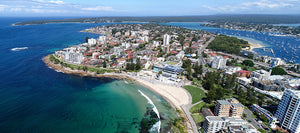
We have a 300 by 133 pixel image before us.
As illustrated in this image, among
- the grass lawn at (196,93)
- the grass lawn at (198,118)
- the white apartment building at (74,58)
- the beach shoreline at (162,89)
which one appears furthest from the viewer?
the white apartment building at (74,58)

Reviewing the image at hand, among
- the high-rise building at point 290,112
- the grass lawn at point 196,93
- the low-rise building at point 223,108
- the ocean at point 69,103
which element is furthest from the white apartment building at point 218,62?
the high-rise building at point 290,112

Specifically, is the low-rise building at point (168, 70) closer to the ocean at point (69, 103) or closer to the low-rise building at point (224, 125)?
the ocean at point (69, 103)

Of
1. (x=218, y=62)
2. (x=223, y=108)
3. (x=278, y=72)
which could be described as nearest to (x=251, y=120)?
(x=223, y=108)

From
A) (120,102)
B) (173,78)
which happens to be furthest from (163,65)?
(120,102)

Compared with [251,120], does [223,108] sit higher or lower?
higher

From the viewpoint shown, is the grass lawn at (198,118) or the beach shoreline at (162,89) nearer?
the grass lawn at (198,118)

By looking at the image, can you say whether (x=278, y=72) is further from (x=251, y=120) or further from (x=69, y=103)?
(x=69, y=103)

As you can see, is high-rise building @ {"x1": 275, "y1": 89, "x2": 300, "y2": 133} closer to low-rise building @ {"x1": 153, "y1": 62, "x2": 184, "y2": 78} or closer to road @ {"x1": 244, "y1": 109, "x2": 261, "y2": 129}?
road @ {"x1": 244, "y1": 109, "x2": 261, "y2": 129}
